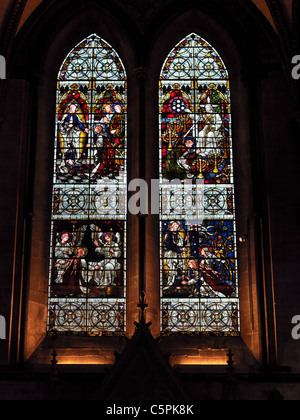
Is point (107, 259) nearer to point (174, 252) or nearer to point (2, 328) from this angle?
point (174, 252)

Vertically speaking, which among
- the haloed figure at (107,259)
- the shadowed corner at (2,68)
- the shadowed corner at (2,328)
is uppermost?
the shadowed corner at (2,68)

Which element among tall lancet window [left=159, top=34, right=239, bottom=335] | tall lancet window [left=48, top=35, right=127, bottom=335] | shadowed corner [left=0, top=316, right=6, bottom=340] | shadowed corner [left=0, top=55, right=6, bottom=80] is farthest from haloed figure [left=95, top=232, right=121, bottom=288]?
shadowed corner [left=0, top=55, right=6, bottom=80]

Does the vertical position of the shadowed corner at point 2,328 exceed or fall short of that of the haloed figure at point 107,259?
it falls short

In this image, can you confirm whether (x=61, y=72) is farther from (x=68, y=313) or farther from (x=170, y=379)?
(x=170, y=379)

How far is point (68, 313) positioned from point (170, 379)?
286 cm

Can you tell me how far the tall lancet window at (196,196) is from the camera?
48.3 feet

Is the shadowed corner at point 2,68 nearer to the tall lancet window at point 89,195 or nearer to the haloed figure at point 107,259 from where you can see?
the tall lancet window at point 89,195

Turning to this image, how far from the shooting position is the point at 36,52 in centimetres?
1598

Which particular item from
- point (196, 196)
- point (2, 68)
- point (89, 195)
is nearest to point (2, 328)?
point (89, 195)

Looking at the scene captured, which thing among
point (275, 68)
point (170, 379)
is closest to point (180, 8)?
point (275, 68)

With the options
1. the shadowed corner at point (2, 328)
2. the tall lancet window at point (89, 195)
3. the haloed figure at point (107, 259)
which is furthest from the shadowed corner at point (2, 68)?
the shadowed corner at point (2, 328)

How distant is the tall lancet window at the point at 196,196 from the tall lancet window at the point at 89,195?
35.3 inches

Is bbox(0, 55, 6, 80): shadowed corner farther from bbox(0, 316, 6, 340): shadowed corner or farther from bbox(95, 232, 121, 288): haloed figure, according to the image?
bbox(0, 316, 6, 340): shadowed corner

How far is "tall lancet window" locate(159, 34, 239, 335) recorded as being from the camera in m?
14.7
